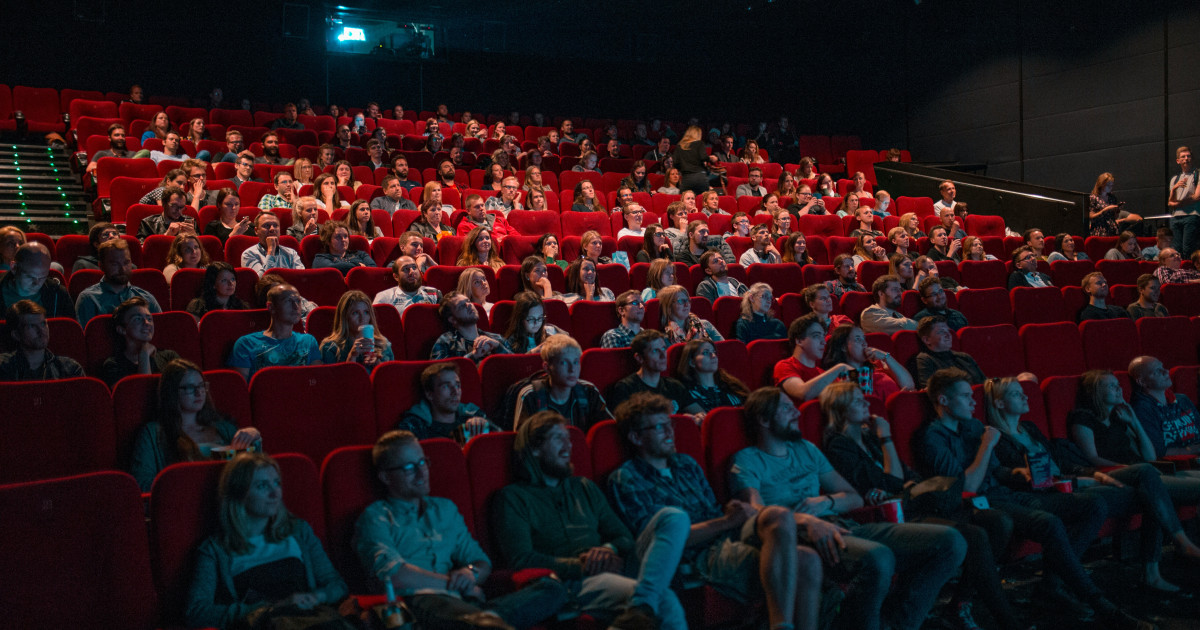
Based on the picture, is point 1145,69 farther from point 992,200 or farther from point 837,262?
point 837,262

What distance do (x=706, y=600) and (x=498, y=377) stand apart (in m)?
0.77

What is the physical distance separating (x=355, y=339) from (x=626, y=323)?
0.80 meters

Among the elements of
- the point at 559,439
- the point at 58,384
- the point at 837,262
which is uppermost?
the point at 837,262

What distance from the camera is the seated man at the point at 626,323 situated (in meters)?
2.44

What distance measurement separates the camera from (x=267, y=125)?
5102 millimetres

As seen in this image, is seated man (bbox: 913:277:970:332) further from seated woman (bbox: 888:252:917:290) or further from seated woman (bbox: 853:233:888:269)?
seated woman (bbox: 853:233:888:269)

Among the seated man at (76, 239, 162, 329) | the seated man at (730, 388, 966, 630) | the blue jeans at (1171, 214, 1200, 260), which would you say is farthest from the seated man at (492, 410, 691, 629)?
the blue jeans at (1171, 214, 1200, 260)

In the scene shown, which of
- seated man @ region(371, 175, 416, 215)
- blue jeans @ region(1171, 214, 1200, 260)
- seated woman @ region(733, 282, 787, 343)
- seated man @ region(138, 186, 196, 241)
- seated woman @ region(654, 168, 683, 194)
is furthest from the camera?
seated woman @ region(654, 168, 683, 194)

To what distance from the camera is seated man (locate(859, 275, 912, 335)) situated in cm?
278

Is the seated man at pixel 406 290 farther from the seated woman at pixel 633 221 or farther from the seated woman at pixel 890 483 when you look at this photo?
the seated woman at pixel 633 221

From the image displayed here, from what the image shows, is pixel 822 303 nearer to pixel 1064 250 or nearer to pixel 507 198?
pixel 507 198

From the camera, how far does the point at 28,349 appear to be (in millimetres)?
1762

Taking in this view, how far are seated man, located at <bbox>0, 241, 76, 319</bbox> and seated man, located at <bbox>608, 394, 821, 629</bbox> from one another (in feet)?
4.97

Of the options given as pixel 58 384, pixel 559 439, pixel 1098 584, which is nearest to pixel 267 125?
pixel 58 384
